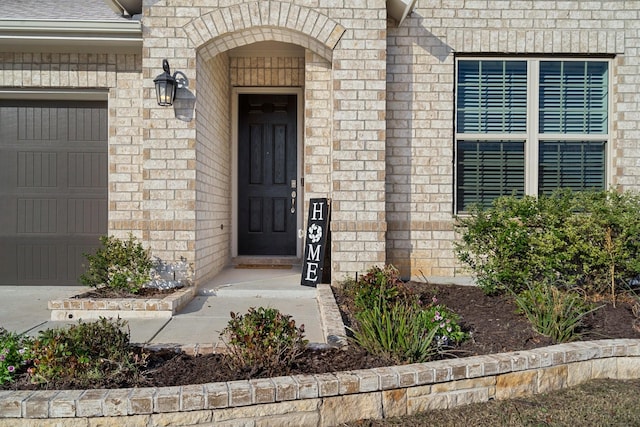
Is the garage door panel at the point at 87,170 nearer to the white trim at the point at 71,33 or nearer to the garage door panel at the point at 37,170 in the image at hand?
the garage door panel at the point at 37,170

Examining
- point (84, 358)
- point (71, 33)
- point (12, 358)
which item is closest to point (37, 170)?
point (71, 33)

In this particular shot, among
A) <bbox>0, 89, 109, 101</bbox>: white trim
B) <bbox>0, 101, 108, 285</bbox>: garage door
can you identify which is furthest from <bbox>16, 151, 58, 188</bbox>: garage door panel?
<bbox>0, 89, 109, 101</bbox>: white trim

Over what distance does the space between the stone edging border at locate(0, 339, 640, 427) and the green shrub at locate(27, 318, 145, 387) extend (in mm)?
175

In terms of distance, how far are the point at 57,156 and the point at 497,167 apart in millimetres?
5325

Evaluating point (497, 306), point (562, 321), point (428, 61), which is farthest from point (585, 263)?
point (428, 61)

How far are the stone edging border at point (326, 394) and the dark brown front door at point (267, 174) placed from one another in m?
4.39

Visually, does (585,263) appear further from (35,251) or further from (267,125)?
(35,251)

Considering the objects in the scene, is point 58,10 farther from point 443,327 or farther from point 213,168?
point 443,327

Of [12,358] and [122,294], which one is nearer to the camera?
[12,358]

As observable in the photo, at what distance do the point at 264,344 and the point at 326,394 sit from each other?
18.7 inches

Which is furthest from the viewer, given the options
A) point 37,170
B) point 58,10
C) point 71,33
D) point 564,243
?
point 37,170

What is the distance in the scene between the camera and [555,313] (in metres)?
3.46

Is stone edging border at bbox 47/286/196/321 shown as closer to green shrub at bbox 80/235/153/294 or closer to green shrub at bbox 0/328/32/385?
green shrub at bbox 80/235/153/294

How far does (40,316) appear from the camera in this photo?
14.7ft
